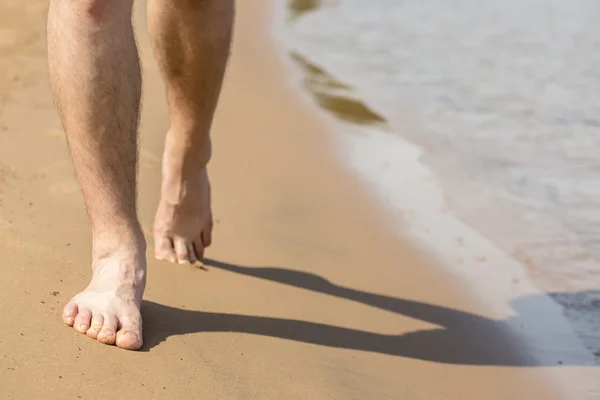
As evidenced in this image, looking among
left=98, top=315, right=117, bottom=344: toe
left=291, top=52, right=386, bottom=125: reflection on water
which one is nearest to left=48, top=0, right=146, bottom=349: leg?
left=98, top=315, right=117, bottom=344: toe

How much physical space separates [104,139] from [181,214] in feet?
1.78

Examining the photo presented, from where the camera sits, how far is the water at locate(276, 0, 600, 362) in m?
3.12

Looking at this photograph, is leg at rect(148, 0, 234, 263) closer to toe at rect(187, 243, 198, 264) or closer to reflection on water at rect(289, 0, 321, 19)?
toe at rect(187, 243, 198, 264)

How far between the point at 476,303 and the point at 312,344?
664 mm

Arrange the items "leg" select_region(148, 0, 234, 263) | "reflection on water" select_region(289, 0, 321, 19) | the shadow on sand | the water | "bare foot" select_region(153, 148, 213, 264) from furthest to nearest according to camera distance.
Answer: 1. "reflection on water" select_region(289, 0, 321, 19)
2. the water
3. "bare foot" select_region(153, 148, 213, 264)
4. "leg" select_region(148, 0, 234, 263)
5. the shadow on sand

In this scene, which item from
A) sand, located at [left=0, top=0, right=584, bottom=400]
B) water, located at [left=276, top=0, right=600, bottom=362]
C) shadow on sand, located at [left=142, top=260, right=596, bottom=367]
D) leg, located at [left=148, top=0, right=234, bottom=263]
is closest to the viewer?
sand, located at [left=0, top=0, right=584, bottom=400]

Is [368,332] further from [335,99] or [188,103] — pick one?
[335,99]

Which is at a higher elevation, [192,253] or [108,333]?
[108,333]

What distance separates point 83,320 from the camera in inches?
74.2

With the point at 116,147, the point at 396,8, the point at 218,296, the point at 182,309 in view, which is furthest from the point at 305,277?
the point at 396,8

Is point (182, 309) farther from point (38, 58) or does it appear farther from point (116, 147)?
point (38, 58)

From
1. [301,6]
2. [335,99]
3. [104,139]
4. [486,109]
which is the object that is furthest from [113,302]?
[301,6]

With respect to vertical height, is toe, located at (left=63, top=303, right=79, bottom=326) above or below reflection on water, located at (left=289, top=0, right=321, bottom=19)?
above

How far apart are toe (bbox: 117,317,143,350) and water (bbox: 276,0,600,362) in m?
1.21
